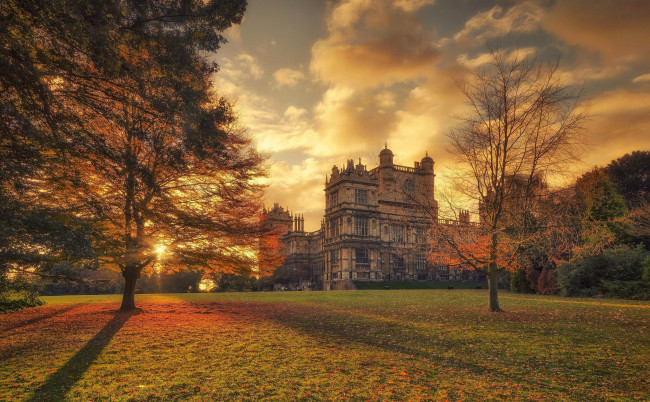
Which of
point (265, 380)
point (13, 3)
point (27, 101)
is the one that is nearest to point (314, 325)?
point (265, 380)

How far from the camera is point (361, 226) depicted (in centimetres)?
5284

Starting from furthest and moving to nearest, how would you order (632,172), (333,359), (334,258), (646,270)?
(334,258) → (632,172) → (646,270) → (333,359)

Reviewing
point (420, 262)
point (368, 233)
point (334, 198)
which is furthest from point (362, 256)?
point (420, 262)

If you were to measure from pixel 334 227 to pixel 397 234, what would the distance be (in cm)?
955

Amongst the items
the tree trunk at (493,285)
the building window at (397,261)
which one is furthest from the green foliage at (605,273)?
the building window at (397,261)

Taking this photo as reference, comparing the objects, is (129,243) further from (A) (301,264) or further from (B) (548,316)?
(A) (301,264)

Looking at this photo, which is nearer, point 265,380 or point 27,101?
point 265,380

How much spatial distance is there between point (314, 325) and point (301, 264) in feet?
163

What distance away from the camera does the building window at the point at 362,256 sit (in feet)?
169

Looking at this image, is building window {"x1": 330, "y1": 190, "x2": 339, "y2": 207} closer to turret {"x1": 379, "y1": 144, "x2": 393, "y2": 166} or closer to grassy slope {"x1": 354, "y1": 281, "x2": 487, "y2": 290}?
turret {"x1": 379, "y1": 144, "x2": 393, "y2": 166}

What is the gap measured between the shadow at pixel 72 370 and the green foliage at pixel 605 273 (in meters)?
22.6

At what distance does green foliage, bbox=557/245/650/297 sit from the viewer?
22688mm

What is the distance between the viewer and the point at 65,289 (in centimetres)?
4697

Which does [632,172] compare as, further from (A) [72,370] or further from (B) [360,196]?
(A) [72,370]
